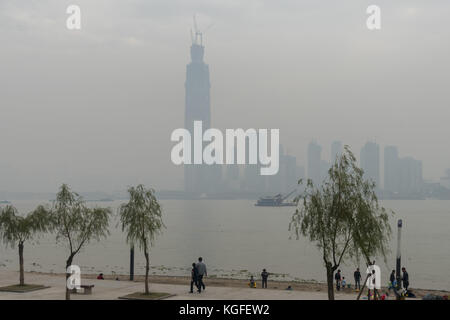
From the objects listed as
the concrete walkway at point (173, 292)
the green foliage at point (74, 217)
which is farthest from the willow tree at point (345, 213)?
the green foliage at point (74, 217)

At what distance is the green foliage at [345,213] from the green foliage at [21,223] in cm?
1491

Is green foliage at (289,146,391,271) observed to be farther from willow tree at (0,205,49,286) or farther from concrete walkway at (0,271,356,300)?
willow tree at (0,205,49,286)

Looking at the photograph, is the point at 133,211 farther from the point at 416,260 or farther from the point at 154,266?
the point at 416,260

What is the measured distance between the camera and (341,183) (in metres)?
18.7

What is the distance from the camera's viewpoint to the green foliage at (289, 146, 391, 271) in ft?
60.4

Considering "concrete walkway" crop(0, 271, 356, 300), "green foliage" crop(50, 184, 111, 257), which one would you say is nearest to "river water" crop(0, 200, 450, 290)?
"concrete walkway" crop(0, 271, 356, 300)

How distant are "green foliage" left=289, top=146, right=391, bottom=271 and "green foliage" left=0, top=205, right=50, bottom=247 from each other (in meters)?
14.9

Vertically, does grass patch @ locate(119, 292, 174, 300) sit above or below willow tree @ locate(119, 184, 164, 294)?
below

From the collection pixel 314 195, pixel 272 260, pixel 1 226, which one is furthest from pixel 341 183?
pixel 272 260

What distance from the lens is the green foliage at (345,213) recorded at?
1842 centimetres

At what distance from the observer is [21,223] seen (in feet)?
87.1

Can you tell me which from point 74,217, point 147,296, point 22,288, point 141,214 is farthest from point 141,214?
A: point 22,288
